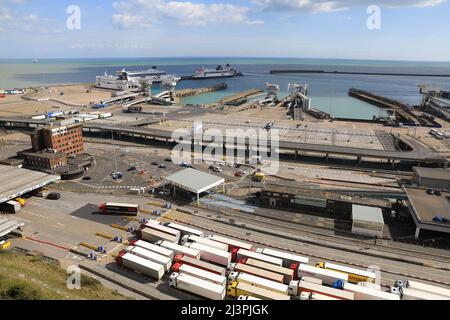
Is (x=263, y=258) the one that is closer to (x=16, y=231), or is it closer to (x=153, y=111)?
(x=16, y=231)

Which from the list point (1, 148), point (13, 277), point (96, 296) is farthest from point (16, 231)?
point (1, 148)

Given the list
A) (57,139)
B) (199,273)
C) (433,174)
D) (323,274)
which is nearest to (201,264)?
(199,273)

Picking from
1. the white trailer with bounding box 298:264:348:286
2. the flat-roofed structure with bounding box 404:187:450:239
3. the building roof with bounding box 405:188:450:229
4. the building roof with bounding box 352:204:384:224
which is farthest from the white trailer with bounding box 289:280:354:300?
the building roof with bounding box 405:188:450:229

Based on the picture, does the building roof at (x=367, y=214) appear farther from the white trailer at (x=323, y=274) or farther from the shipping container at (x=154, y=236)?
the shipping container at (x=154, y=236)

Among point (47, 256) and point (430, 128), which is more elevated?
point (430, 128)

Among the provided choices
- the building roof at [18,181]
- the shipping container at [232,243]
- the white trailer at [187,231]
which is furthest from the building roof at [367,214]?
the building roof at [18,181]

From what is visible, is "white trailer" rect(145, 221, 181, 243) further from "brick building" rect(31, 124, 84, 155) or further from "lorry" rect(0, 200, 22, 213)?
"brick building" rect(31, 124, 84, 155)

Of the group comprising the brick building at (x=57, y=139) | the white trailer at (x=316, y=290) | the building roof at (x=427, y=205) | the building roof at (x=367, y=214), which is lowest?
the white trailer at (x=316, y=290)
